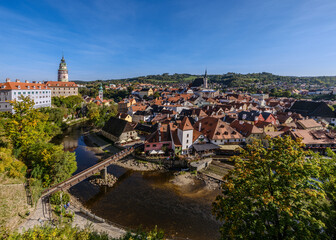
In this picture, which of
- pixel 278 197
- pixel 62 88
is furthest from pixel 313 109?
pixel 62 88

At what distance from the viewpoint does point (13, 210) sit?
51.9 ft

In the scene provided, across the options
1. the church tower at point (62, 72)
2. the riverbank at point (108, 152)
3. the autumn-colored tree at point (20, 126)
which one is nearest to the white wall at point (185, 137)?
the riverbank at point (108, 152)

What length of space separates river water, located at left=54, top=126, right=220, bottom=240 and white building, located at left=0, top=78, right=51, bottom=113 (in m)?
36.9

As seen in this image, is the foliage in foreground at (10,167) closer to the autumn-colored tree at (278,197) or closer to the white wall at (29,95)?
the autumn-colored tree at (278,197)

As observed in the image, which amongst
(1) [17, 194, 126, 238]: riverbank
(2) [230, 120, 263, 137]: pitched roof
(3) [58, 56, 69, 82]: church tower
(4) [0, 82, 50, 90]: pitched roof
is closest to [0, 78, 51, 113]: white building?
(4) [0, 82, 50, 90]: pitched roof

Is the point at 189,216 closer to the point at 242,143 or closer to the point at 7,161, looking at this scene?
the point at 7,161

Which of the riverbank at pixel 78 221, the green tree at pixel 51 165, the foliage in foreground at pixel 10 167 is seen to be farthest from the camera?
the green tree at pixel 51 165

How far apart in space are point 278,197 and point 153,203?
17.8m

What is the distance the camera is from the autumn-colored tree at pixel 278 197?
326 inches

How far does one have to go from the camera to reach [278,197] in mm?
8664

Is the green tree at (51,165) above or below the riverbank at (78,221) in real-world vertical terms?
above

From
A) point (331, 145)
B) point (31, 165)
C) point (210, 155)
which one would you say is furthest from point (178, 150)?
point (331, 145)

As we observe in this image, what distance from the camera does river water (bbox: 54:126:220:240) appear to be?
64.6 feet

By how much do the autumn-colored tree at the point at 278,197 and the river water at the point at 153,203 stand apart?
34.9 feet
